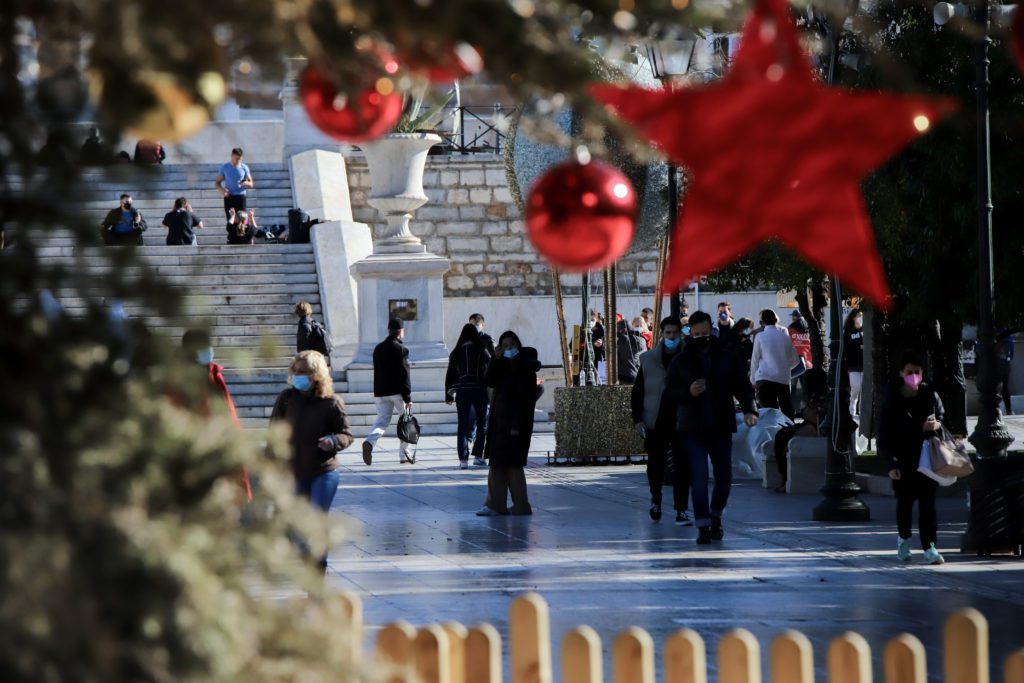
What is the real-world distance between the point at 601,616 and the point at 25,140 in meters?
6.56

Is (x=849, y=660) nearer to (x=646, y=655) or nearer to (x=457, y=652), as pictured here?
(x=646, y=655)

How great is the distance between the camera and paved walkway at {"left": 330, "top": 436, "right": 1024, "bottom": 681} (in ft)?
28.2

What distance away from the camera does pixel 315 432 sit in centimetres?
924

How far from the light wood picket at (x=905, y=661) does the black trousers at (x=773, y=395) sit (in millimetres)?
17022

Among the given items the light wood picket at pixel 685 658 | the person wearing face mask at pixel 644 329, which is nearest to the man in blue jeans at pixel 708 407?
the light wood picket at pixel 685 658

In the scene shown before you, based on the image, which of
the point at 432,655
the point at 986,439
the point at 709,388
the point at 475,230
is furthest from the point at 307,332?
the point at 432,655

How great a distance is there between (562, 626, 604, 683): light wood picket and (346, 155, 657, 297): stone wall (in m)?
30.3

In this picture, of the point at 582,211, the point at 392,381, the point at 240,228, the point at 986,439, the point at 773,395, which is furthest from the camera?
the point at 240,228

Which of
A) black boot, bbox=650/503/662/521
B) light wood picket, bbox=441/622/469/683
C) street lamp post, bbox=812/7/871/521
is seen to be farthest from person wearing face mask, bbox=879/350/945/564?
light wood picket, bbox=441/622/469/683

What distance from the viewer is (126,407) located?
2.36 meters

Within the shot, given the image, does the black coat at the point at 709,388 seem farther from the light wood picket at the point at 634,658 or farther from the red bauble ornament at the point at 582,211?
the red bauble ornament at the point at 582,211

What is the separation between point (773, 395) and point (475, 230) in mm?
14568

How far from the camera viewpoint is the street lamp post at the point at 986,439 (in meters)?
11.0

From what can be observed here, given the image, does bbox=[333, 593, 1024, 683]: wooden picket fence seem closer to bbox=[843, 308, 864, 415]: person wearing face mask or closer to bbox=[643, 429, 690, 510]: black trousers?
bbox=[643, 429, 690, 510]: black trousers
